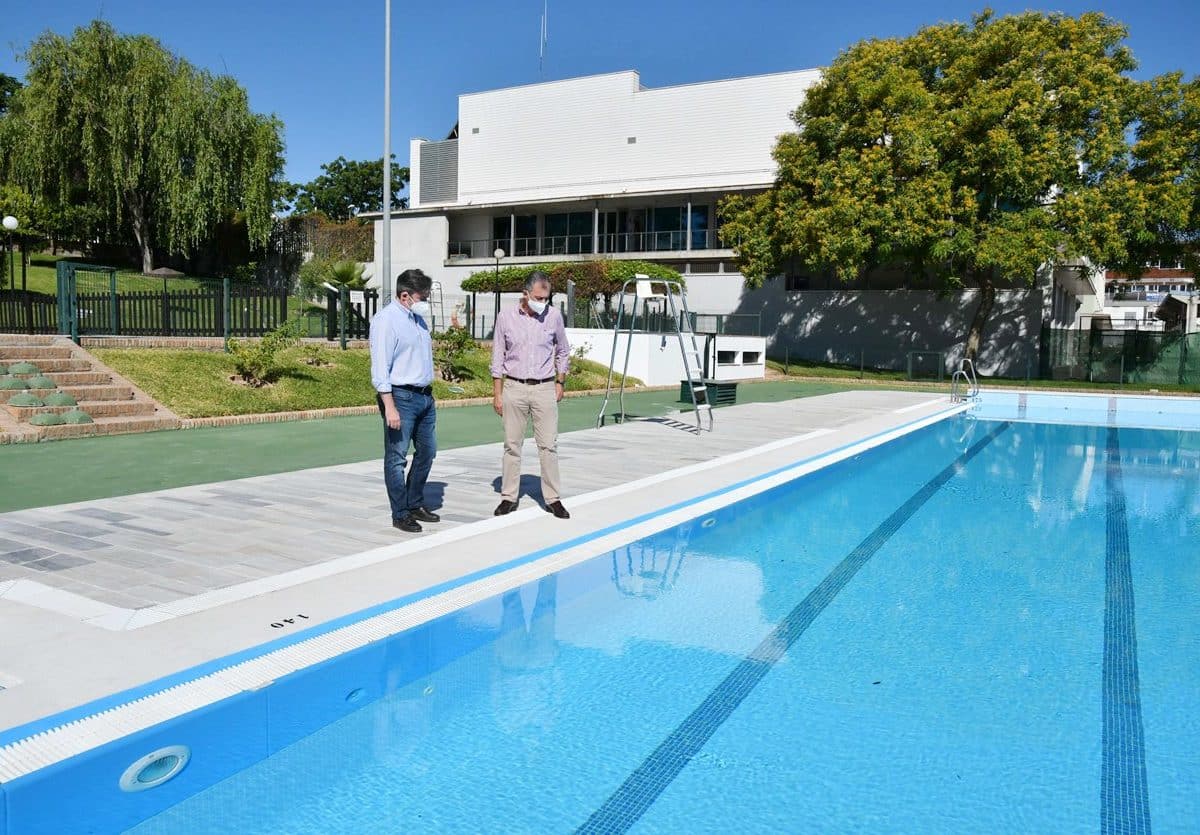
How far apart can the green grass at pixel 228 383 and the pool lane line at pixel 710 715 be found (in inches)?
403

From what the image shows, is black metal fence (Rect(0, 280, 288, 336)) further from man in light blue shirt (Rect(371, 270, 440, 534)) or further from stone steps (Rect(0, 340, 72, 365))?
man in light blue shirt (Rect(371, 270, 440, 534))

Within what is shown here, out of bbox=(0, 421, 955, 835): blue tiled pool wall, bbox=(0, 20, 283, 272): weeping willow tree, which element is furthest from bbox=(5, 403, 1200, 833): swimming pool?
bbox=(0, 20, 283, 272): weeping willow tree

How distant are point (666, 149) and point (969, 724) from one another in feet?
136

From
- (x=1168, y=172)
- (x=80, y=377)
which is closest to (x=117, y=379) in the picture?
(x=80, y=377)

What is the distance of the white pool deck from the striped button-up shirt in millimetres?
1133

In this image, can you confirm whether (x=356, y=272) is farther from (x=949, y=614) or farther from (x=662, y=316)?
(x=949, y=614)

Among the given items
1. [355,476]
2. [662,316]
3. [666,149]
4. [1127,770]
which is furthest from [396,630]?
[666,149]

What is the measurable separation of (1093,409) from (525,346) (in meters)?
20.8

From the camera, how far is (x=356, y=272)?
122 ft

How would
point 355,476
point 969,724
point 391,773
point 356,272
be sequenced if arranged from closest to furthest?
point 391,773, point 969,724, point 355,476, point 356,272

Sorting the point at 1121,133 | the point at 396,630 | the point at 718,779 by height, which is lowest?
the point at 718,779

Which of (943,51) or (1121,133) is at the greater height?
(943,51)

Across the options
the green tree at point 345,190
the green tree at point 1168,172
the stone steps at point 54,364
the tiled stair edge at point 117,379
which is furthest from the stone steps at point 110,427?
the green tree at point 345,190

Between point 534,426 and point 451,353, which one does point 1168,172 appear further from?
point 534,426
